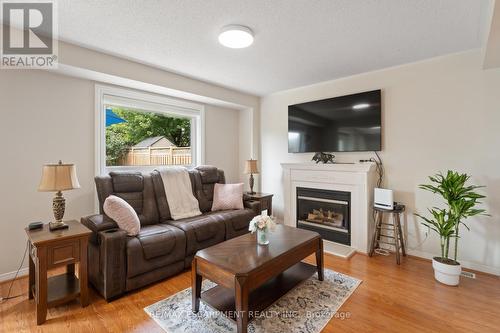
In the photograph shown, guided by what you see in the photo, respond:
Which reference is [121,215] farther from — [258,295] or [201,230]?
[258,295]

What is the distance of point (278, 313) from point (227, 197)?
6.11 ft

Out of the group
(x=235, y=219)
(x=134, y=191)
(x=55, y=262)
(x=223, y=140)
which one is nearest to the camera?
(x=55, y=262)

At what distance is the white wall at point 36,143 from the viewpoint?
2.36 meters

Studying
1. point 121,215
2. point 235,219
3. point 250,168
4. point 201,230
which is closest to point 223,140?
point 250,168

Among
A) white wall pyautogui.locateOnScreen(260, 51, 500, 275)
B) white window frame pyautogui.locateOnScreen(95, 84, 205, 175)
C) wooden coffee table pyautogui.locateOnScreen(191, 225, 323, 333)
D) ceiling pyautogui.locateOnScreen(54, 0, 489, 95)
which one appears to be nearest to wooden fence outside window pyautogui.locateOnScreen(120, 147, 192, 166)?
white window frame pyautogui.locateOnScreen(95, 84, 205, 175)

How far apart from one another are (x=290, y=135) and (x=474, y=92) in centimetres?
234

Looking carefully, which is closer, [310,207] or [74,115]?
[74,115]

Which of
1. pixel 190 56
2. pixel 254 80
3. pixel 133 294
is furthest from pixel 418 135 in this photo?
pixel 133 294

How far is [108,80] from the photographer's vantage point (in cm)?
287

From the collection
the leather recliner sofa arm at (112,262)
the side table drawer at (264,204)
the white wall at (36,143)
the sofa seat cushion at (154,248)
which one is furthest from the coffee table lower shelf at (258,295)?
the white wall at (36,143)

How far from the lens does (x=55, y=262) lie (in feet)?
6.07

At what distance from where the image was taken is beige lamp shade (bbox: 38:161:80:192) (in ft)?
6.32

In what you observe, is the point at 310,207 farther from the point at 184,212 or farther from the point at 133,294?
the point at 133,294

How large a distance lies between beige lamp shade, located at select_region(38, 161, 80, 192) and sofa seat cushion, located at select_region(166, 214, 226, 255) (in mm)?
1110
